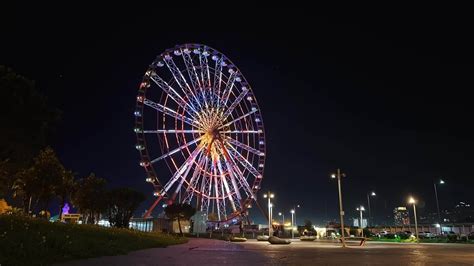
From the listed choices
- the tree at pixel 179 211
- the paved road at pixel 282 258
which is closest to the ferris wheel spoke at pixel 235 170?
the tree at pixel 179 211

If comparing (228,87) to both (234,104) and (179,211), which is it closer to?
(234,104)

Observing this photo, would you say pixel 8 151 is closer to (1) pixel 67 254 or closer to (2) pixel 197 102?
(1) pixel 67 254

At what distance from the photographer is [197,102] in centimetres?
4741

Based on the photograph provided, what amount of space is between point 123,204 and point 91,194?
1260 cm

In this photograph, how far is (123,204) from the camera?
131 feet

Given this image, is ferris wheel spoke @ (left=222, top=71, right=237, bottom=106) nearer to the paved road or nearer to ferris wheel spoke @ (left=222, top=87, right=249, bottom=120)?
ferris wheel spoke @ (left=222, top=87, right=249, bottom=120)

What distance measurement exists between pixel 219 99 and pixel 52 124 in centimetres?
3226

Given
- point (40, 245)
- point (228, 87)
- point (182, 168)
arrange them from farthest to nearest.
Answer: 1. point (228, 87)
2. point (182, 168)
3. point (40, 245)

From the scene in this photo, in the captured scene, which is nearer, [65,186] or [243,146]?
[65,186]

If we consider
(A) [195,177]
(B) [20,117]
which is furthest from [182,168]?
(B) [20,117]

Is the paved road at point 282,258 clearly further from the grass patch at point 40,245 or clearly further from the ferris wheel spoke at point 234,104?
the ferris wheel spoke at point 234,104

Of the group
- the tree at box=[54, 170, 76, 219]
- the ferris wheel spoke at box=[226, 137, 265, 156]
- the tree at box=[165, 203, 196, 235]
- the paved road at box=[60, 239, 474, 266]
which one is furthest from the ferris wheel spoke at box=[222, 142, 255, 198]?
the paved road at box=[60, 239, 474, 266]

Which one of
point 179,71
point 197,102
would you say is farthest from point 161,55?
point 197,102

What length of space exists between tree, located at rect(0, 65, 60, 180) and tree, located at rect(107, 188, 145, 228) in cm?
2342
